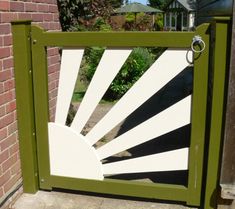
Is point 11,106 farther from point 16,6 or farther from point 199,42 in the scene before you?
point 199,42

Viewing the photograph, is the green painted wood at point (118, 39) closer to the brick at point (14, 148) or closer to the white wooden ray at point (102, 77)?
the white wooden ray at point (102, 77)

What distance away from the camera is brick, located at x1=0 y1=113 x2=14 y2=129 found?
306 cm

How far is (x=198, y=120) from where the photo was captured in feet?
9.87

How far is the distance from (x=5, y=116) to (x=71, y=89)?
0.55m

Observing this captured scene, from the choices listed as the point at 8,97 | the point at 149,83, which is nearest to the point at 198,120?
the point at 149,83

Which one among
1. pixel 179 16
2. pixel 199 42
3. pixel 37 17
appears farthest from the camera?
pixel 179 16

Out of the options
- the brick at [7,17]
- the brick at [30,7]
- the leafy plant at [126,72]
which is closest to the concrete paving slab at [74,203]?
the brick at [7,17]

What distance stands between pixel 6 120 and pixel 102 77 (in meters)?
0.82

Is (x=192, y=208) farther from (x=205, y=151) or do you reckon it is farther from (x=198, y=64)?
(x=198, y=64)

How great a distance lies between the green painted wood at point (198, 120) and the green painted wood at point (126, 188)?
101 millimetres

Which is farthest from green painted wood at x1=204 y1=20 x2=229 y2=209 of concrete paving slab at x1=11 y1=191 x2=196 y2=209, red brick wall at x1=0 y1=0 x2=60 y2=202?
red brick wall at x1=0 y1=0 x2=60 y2=202

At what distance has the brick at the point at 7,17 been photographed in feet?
9.75

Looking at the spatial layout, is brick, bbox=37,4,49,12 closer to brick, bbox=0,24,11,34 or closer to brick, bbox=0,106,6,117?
brick, bbox=0,24,11,34

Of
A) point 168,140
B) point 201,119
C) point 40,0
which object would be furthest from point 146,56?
point 201,119
